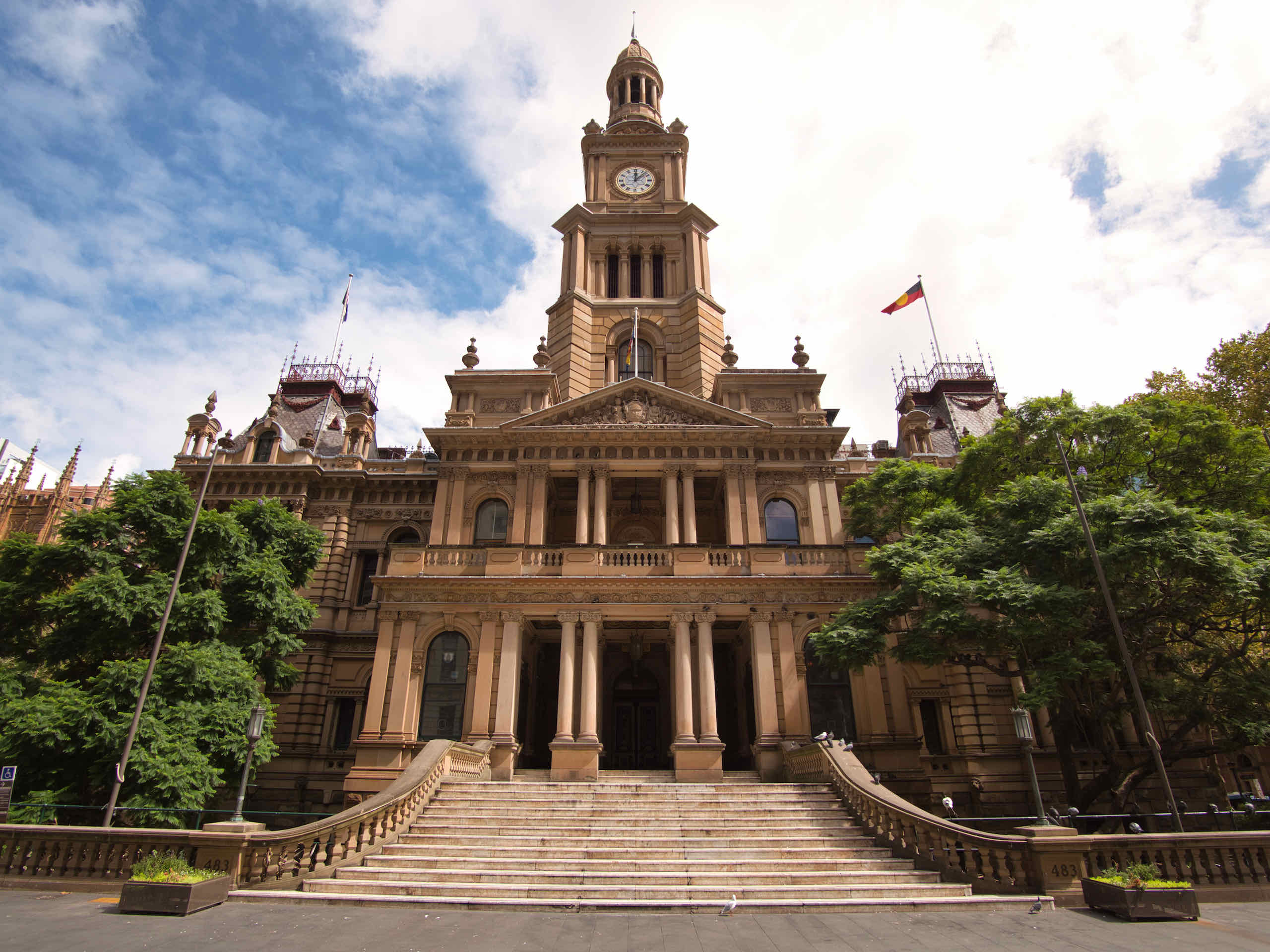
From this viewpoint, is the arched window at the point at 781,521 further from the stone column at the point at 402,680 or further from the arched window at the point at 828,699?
the stone column at the point at 402,680

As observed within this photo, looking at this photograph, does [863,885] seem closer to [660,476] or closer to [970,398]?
[660,476]

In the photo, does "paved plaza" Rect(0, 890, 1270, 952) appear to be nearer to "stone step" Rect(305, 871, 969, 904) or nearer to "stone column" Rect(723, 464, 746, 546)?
"stone step" Rect(305, 871, 969, 904)

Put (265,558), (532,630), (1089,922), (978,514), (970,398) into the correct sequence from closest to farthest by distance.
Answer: (1089,922)
(978,514)
(265,558)
(532,630)
(970,398)

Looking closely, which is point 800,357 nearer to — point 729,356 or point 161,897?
point 729,356

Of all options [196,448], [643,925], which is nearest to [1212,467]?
[643,925]

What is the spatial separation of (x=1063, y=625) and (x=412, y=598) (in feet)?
65.4

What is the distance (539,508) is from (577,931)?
18171 millimetres

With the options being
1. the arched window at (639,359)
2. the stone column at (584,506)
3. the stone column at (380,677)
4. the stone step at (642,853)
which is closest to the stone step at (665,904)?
the stone step at (642,853)

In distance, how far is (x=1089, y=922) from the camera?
35.2ft

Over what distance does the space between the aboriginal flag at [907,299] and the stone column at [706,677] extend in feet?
60.8

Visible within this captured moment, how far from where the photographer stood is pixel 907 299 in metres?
33.6

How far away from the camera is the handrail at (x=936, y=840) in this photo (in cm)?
1258

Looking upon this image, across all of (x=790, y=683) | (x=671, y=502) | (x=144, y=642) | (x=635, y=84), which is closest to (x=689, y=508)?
(x=671, y=502)

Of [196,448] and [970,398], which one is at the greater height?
[970,398]
